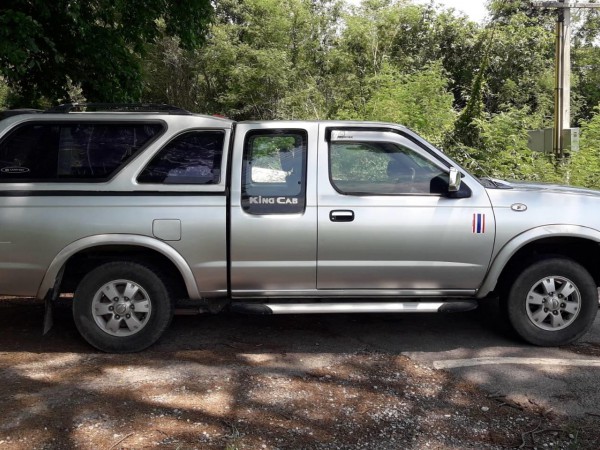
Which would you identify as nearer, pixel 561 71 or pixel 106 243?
pixel 106 243

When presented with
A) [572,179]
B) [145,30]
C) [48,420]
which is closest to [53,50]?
[145,30]

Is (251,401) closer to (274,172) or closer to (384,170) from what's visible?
(274,172)

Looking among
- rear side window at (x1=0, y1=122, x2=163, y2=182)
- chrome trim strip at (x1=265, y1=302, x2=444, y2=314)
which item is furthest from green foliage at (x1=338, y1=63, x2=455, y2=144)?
rear side window at (x1=0, y1=122, x2=163, y2=182)

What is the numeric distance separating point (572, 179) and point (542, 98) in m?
11.9

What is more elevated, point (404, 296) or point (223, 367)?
point (404, 296)

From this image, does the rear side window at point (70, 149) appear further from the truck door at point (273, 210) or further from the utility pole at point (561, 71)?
the utility pole at point (561, 71)

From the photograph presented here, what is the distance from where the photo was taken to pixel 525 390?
4.27 m

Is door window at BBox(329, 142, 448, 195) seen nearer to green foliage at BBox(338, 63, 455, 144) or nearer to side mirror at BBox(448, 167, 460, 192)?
side mirror at BBox(448, 167, 460, 192)

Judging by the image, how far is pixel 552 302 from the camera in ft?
16.6

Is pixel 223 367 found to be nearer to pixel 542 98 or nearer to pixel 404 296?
pixel 404 296

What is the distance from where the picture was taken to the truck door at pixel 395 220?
16.1ft

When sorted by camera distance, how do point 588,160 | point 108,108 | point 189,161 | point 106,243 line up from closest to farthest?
point 106,243, point 189,161, point 108,108, point 588,160

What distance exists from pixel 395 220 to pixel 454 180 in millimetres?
568

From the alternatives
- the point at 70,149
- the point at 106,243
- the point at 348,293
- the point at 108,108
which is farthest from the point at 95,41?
the point at 348,293
